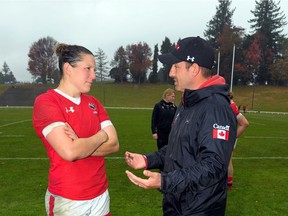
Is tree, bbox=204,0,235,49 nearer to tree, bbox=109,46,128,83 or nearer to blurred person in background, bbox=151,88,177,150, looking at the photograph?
tree, bbox=109,46,128,83

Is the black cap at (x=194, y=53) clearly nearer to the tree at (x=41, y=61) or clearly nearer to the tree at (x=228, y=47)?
the tree at (x=228, y=47)

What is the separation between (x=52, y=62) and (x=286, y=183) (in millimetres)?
92206

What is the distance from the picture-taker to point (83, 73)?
118 inches

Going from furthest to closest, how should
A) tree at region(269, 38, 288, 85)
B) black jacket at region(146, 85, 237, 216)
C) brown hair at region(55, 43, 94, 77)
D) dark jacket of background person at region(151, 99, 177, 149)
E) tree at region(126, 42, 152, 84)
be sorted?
tree at region(126, 42, 152, 84), tree at region(269, 38, 288, 85), dark jacket of background person at region(151, 99, 177, 149), brown hair at region(55, 43, 94, 77), black jacket at region(146, 85, 237, 216)

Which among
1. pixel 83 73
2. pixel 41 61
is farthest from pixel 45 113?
pixel 41 61

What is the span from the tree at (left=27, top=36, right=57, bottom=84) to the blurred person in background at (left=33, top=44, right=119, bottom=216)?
92953 mm

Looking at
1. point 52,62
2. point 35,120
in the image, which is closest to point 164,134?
point 35,120

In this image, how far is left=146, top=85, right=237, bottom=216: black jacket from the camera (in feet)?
7.25

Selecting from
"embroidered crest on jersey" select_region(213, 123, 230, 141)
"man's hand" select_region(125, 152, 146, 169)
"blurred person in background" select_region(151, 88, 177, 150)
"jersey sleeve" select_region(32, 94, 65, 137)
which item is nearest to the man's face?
"embroidered crest on jersey" select_region(213, 123, 230, 141)

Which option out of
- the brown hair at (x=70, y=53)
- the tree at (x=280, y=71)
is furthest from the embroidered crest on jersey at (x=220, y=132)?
the tree at (x=280, y=71)

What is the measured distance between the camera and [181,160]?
257 centimetres

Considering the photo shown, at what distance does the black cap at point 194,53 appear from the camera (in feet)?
8.65

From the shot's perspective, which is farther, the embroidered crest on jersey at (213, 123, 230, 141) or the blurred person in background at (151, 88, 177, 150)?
the blurred person in background at (151, 88, 177, 150)

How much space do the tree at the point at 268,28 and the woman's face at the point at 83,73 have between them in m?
87.8
